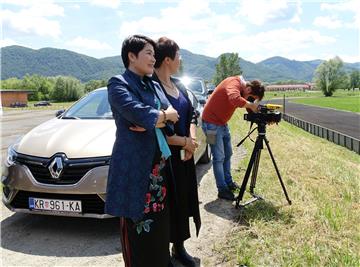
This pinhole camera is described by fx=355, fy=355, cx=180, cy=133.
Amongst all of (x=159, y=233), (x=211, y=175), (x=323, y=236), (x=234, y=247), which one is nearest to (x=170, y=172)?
(x=159, y=233)

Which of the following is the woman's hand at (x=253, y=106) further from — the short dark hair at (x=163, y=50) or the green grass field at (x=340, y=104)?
the green grass field at (x=340, y=104)

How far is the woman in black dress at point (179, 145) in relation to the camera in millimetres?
2939

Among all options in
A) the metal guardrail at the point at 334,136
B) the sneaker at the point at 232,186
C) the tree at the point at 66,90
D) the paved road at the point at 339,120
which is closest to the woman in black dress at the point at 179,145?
the sneaker at the point at 232,186

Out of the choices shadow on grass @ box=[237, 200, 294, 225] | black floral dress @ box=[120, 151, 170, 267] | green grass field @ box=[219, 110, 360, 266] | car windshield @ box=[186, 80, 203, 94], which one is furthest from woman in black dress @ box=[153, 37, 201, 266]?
car windshield @ box=[186, 80, 203, 94]

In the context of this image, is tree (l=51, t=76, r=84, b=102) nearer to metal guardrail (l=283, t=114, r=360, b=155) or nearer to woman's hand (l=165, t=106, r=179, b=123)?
metal guardrail (l=283, t=114, r=360, b=155)

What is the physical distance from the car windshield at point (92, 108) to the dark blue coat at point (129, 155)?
2.59 m

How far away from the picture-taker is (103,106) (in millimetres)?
5215

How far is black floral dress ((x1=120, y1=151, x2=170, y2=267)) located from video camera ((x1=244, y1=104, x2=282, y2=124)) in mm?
2325

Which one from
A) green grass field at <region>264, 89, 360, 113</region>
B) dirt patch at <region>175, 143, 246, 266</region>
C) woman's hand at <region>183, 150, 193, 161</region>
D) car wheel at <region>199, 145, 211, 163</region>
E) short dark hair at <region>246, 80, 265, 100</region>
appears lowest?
green grass field at <region>264, 89, 360, 113</region>

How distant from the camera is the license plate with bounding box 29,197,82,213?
3.82 m

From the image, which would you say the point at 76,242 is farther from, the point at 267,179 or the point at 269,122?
the point at 267,179

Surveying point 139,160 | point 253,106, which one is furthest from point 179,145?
point 253,106

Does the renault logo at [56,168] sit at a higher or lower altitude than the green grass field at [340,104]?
higher

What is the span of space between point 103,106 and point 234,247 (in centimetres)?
281
